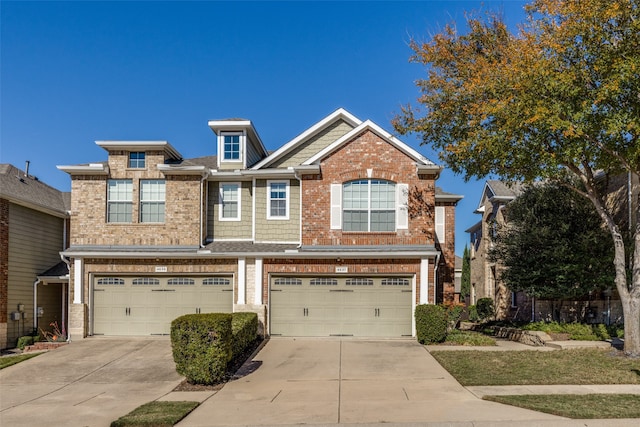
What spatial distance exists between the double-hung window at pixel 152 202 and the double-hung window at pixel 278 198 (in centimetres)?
402

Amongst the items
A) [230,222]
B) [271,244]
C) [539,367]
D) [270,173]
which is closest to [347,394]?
[539,367]

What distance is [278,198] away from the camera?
70.3ft

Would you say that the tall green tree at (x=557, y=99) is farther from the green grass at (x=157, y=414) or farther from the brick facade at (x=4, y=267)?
the brick facade at (x=4, y=267)

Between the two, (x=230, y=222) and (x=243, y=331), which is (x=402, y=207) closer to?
(x=230, y=222)

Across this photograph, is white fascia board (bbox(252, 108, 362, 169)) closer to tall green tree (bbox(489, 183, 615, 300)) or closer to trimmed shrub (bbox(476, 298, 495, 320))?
tall green tree (bbox(489, 183, 615, 300))

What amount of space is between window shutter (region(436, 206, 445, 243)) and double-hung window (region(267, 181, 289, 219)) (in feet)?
22.0

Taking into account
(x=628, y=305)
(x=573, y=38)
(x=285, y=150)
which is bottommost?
(x=628, y=305)

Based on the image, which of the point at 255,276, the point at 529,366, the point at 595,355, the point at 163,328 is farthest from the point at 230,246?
the point at 595,355

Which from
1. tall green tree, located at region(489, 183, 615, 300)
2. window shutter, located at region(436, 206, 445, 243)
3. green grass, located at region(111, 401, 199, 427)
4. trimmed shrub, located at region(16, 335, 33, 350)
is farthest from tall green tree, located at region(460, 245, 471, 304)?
green grass, located at region(111, 401, 199, 427)

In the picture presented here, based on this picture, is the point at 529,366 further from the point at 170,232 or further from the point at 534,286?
the point at 170,232

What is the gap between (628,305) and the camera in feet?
53.2

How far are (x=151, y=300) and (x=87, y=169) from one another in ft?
18.0

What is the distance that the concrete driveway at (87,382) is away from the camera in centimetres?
1087

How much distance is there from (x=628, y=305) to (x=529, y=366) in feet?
13.8
